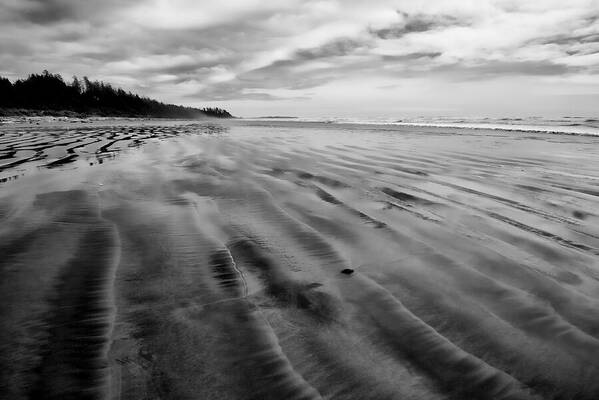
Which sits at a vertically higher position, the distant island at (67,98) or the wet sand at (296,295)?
the distant island at (67,98)

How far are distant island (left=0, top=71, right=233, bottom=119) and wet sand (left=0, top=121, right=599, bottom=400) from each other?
54.8 m

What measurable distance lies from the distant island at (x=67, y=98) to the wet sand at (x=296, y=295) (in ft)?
180

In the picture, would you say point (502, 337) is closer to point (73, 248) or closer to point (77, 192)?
point (73, 248)

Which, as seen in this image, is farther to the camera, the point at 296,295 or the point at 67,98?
the point at 67,98

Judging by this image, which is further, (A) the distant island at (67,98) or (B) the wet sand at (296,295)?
(A) the distant island at (67,98)

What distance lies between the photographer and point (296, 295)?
5.74 feet

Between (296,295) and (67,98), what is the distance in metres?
75.3

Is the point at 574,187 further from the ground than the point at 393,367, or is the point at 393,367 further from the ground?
the point at 574,187

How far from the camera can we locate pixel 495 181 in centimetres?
471

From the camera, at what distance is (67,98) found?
6306 centimetres

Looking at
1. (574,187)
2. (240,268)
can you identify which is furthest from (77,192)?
(574,187)

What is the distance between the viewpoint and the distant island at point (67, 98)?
180ft

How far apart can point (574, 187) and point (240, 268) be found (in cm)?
436

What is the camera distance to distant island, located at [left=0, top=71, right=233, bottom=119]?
180ft
